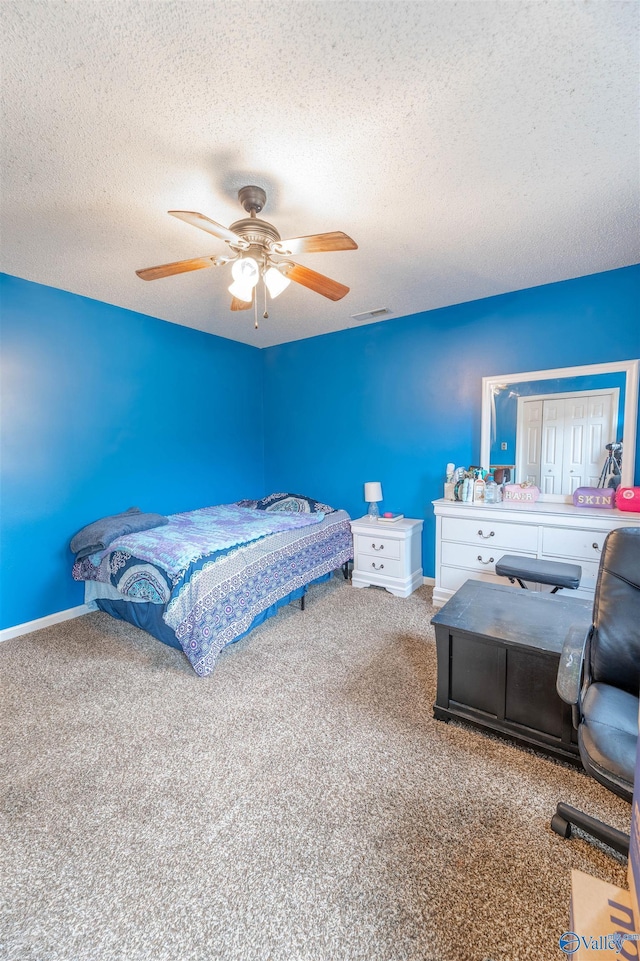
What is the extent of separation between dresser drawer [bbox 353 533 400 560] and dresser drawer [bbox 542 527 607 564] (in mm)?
1176

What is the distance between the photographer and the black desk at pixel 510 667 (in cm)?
169

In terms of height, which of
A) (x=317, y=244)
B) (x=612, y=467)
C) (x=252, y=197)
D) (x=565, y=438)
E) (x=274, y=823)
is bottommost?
(x=274, y=823)

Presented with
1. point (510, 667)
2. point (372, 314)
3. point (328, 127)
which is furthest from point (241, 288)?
point (510, 667)

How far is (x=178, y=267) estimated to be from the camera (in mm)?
1989

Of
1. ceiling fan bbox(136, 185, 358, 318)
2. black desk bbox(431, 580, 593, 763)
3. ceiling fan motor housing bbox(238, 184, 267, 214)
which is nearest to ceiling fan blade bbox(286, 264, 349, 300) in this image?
ceiling fan bbox(136, 185, 358, 318)

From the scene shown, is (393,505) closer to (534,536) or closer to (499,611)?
(534,536)

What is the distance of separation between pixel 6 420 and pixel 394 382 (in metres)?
3.26

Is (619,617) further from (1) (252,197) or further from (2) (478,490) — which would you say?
(1) (252,197)

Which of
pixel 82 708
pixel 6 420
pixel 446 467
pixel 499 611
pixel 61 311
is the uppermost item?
pixel 61 311

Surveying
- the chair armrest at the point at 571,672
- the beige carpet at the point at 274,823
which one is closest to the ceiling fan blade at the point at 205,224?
the chair armrest at the point at 571,672

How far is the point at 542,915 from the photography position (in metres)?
1.14

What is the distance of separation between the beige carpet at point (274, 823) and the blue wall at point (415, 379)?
2.07 meters

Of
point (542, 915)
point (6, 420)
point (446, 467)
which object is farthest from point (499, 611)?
point (6, 420)

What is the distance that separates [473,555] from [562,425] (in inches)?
49.4
